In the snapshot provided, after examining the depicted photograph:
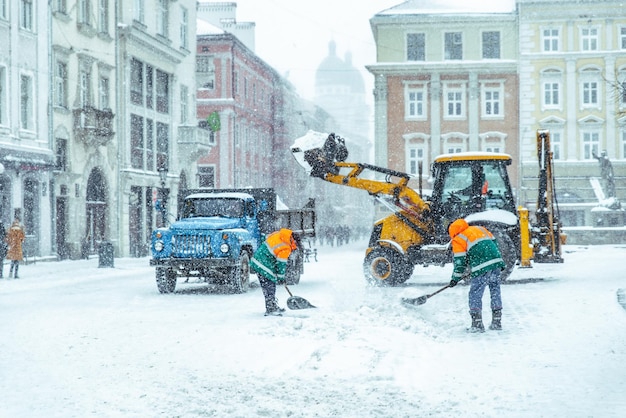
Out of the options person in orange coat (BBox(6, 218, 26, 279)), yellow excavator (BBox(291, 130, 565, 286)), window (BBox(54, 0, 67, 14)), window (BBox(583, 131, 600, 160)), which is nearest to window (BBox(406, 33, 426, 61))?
window (BBox(583, 131, 600, 160))

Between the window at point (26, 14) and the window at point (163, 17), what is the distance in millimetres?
11449

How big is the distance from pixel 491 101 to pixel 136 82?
882 inches

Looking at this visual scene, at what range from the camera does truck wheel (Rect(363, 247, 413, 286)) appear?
62.4 ft

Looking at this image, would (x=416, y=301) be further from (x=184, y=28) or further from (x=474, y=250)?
(x=184, y=28)

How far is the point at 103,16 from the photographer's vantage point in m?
37.0

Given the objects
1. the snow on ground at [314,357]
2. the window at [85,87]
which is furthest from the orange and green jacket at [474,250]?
the window at [85,87]

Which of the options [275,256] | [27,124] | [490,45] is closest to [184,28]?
[27,124]

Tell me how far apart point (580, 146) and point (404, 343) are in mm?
44591

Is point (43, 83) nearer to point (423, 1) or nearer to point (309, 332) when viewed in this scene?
point (309, 332)

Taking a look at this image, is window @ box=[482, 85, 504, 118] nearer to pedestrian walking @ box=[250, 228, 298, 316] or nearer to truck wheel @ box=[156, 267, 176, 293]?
truck wheel @ box=[156, 267, 176, 293]

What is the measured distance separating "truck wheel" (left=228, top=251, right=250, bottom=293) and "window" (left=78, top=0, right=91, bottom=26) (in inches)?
777

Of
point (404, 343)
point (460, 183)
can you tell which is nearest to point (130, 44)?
point (460, 183)

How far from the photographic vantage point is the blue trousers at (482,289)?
1157 cm

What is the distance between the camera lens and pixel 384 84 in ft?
176
